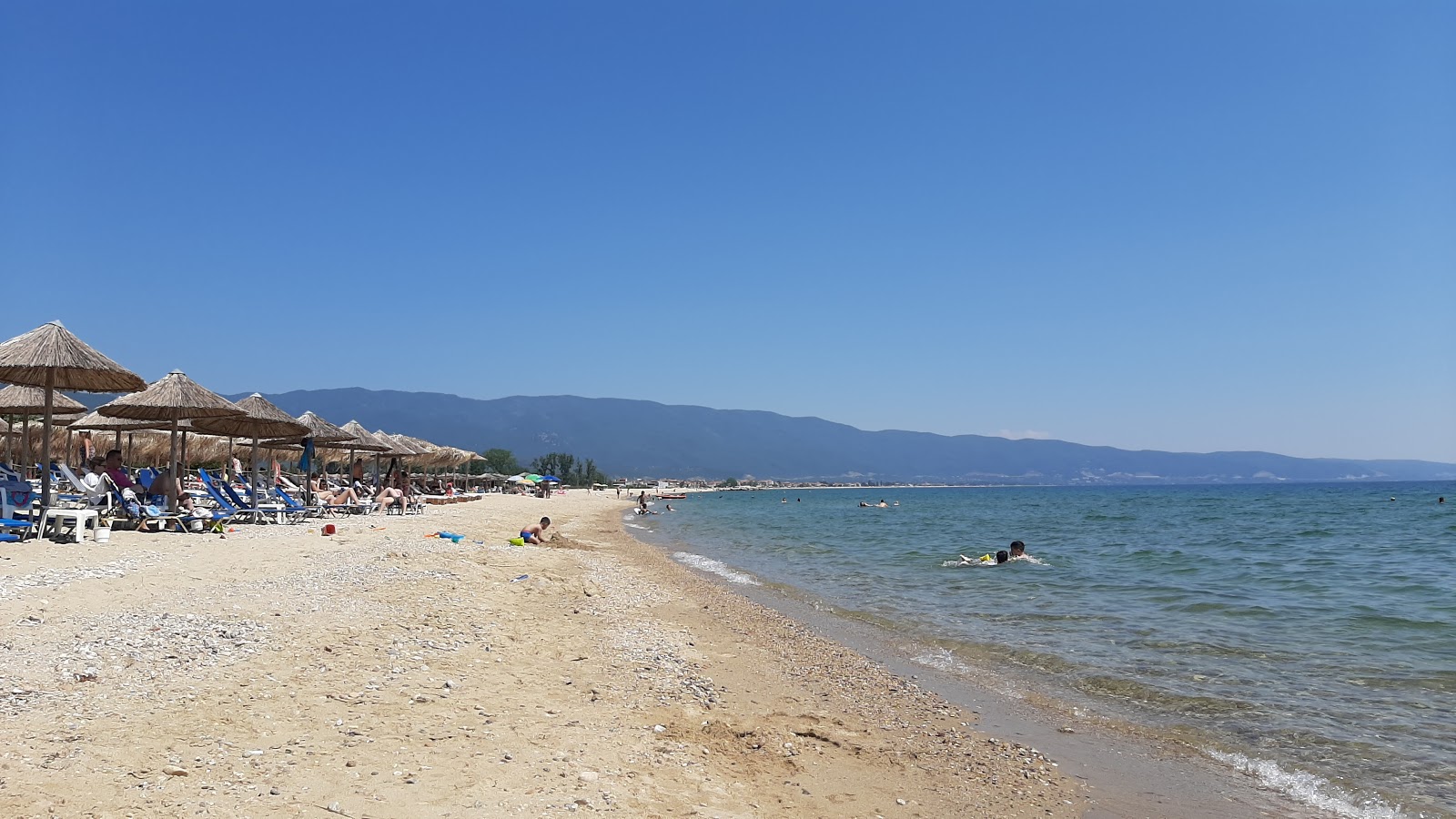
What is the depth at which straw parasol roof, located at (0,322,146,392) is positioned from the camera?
33.2 ft

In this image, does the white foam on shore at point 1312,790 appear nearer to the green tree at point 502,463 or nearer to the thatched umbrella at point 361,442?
the thatched umbrella at point 361,442

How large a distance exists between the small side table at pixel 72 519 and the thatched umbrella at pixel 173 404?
2.83m

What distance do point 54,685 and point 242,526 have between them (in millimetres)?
11739

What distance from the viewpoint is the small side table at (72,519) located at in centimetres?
977

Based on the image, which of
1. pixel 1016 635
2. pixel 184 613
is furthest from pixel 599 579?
pixel 184 613

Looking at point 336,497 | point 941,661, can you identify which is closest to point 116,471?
point 336,497

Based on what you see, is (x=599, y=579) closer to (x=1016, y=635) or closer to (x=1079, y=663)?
(x=1016, y=635)

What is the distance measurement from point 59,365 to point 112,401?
5.16m

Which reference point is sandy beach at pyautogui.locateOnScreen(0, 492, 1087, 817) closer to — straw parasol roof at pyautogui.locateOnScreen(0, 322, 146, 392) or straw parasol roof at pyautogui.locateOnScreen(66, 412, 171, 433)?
straw parasol roof at pyautogui.locateOnScreen(0, 322, 146, 392)

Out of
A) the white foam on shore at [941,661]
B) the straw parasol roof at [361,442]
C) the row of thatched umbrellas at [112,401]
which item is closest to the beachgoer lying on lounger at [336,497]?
the straw parasol roof at [361,442]

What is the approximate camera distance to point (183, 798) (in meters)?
3.29

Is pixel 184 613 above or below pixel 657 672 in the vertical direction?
above

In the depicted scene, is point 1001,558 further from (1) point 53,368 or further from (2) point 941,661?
(1) point 53,368

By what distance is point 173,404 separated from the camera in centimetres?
1283
